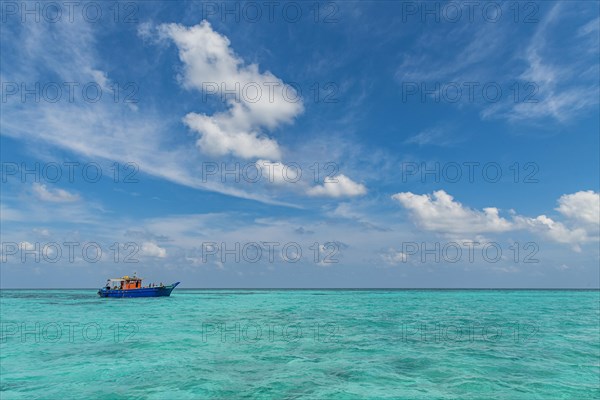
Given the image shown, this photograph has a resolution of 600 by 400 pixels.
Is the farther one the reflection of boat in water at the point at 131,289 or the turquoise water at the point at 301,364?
the reflection of boat in water at the point at 131,289

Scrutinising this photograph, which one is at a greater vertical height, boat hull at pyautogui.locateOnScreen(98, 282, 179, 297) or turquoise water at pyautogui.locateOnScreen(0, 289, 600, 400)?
turquoise water at pyautogui.locateOnScreen(0, 289, 600, 400)

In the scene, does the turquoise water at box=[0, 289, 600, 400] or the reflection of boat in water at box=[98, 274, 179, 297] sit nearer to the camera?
the turquoise water at box=[0, 289, 600, 400]

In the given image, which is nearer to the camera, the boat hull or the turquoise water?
the turquoise water

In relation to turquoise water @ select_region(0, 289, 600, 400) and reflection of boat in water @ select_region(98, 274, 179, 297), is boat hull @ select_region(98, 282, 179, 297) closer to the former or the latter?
reflection of boat in water @ select_region(98, 274, 179, 297)

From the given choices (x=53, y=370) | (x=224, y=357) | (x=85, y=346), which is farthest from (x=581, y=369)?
(x=85, y=346)

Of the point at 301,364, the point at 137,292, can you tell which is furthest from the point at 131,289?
the point at 301,364

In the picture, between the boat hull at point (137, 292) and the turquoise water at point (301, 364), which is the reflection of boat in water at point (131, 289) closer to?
the boat hull at point (137, 292)

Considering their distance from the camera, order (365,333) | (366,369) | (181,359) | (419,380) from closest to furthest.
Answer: (419,380)
(366,369)
(181,359)
(365,333)

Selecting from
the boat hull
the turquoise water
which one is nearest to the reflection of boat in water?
the boat hull

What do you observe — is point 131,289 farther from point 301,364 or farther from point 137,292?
point 301,364

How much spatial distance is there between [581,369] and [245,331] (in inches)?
926

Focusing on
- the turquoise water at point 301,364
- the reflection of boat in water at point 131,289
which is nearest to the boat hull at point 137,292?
the reflection of boat in water at point 131,289

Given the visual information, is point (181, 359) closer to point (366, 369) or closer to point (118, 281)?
point (366, 369)

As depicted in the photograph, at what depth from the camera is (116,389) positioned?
15.0 metres
